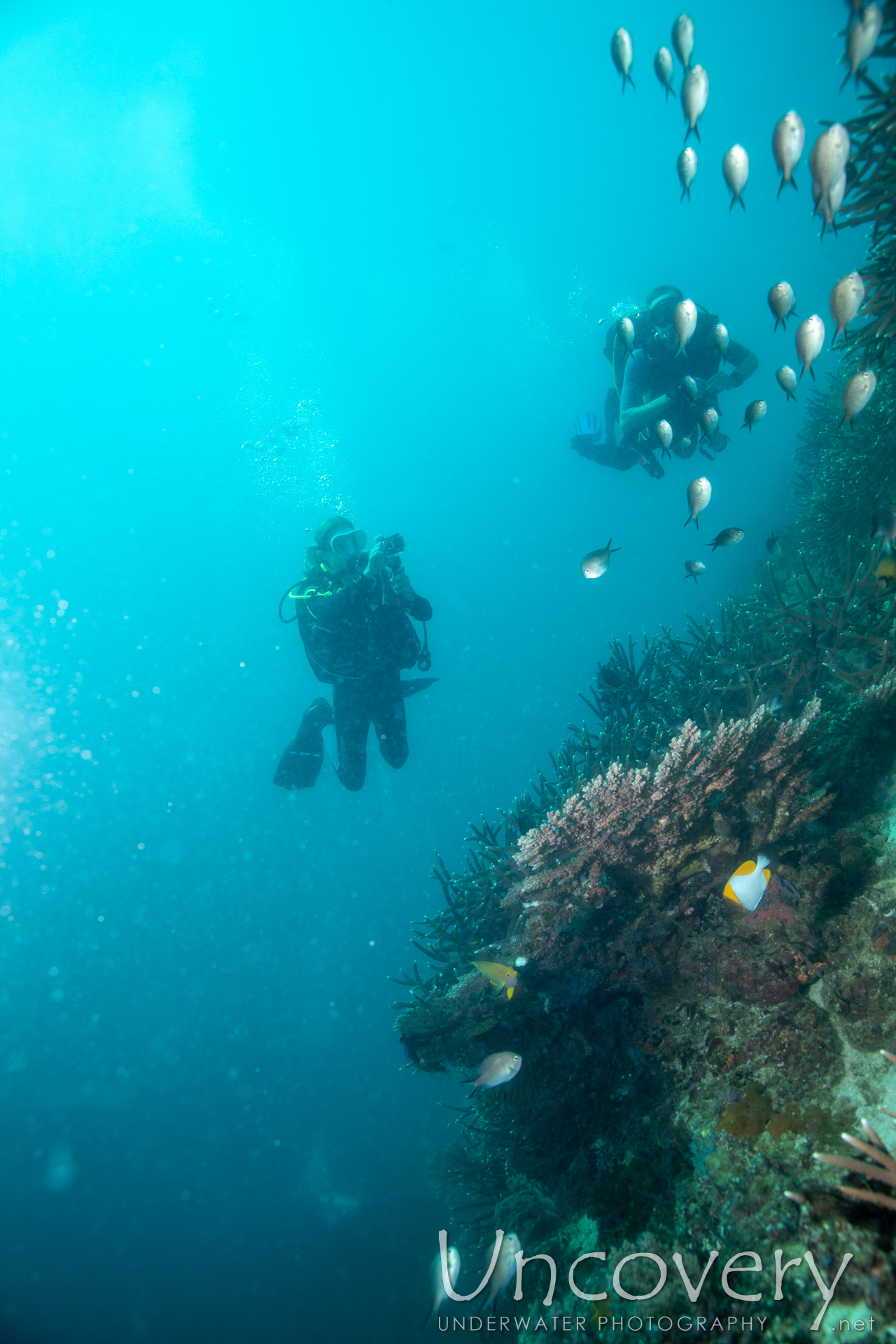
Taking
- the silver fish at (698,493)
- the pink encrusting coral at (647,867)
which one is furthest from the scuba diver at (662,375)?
the pink encrusting coral at (647,867)

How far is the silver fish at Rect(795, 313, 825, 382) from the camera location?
3.24 metres

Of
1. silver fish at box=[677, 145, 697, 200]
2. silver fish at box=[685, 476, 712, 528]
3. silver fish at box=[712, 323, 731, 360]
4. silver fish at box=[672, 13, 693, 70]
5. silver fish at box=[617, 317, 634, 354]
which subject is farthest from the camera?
silver fish at box=[617, 317, 634, 354]

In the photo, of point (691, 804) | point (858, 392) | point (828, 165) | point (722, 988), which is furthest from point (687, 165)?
point (722, 988)

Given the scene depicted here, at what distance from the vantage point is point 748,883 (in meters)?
2.51

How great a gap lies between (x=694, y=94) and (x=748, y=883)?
4671mm

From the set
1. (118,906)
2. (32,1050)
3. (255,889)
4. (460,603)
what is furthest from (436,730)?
(32,1050)

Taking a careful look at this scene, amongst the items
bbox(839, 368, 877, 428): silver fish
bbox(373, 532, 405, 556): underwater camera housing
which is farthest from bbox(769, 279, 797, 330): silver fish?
bbox(373, 532, 405, 556): underwater camera housing

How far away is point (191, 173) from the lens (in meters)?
53.1

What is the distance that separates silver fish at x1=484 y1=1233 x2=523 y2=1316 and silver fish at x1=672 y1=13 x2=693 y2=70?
22.9 feet

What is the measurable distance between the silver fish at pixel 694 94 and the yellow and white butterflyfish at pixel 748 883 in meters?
4.28

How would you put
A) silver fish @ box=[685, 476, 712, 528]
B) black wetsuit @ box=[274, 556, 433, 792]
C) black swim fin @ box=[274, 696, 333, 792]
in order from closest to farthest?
silver fish @ box=[685, 476, 712, 528], black wetsuit @ box=[274, 556, 433, 792], black swim fin @ box=[274, 696, 333, 792]

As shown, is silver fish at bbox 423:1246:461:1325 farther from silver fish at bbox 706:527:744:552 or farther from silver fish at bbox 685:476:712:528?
silver fish at bbox 706:527:744:552

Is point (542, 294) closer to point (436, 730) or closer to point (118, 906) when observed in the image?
point (436, 730)

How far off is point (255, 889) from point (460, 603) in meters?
51.7
